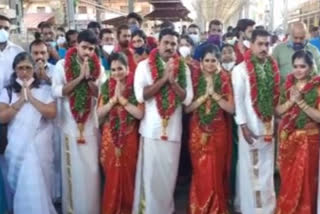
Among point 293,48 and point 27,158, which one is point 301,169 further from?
point 27,158

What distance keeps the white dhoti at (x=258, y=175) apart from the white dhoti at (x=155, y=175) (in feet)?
1.96

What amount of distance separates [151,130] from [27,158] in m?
1.11

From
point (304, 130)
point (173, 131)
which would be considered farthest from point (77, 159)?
point (304, 130)

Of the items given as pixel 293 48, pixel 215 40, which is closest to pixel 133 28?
pixel 215 40

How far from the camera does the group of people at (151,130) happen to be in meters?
4.39

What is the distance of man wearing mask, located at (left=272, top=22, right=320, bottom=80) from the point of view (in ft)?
17.5

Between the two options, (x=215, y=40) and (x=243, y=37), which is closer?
(x=243, y=37)

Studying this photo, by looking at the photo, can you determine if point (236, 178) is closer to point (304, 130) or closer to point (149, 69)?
point (304, 130)

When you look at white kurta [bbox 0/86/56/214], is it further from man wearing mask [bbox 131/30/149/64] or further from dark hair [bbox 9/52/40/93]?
man wearing mask [bbox 131/30/149/64]

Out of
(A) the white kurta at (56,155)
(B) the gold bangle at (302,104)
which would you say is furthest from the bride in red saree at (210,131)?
(A) the white kurta at (56,155)

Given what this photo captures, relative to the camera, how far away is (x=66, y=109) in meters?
4.64

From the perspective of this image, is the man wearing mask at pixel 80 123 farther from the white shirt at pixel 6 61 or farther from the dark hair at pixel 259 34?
the dark hair at pixel 259 34

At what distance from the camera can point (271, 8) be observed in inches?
770

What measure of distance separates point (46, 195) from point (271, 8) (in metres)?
16.5
